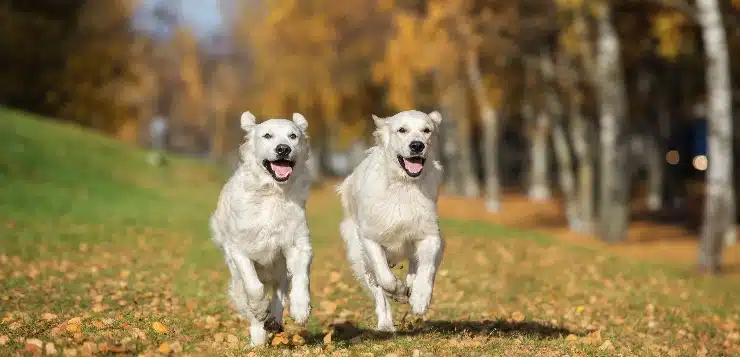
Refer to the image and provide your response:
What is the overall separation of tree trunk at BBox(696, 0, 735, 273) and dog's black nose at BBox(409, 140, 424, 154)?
38.4ft

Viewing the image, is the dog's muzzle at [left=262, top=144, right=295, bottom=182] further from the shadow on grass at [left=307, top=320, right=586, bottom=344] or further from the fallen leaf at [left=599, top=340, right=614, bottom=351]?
the fallen leaf at [left=599, top=340, right=614, bottom=351]

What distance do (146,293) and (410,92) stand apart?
1015 inches

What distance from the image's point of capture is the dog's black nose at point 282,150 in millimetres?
7801

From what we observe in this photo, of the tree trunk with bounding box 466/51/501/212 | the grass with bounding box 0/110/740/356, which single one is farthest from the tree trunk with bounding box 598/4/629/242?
the tree trunk with bounding box 466/51/501/212

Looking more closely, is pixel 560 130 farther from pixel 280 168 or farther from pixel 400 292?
pixel 280 168

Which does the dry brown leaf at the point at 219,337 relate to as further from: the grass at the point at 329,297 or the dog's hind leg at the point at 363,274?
the dog's hind leg at the point at 363,274

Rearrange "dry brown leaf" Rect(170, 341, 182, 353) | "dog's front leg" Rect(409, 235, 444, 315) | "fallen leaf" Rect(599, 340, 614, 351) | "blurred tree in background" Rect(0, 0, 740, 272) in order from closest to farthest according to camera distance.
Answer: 1. "dry brown leaf" Rect(170, 341, 182, 353)
2. "dog's front leg" Rect(409, 235, 444, 315)
3. "fallen leaf" Rect(599, 340, 614, 351)
4. "blurred tree in background" Rect(0, 0, 740, 272)

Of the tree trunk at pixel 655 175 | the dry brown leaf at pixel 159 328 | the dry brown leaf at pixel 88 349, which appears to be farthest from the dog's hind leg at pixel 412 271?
the tree trunk at pixel 655 175

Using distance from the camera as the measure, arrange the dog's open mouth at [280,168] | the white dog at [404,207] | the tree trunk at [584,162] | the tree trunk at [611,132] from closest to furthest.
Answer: the dog's open mouth at [280,168] → the white dog at [404,207] → the tree trunk at [611,132] → the tree trunk at [584,162]

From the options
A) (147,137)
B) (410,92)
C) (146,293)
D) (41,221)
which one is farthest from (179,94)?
(146,293)

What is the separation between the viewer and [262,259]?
809 centimetres

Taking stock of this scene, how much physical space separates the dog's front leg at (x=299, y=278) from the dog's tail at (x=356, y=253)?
1253 millimetres

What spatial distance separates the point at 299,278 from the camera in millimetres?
7797

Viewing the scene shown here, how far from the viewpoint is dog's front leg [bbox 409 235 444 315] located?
8023 millimetres
